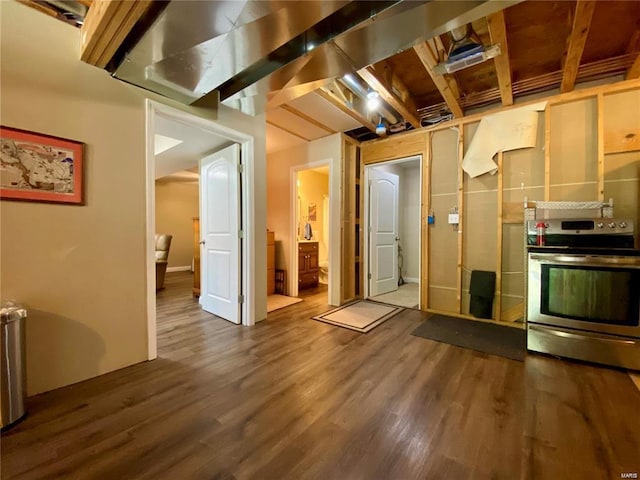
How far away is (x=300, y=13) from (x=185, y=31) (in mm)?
659

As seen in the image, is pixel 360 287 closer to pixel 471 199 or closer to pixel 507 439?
pixel 471 199

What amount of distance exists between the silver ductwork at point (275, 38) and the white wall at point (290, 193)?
183 cm

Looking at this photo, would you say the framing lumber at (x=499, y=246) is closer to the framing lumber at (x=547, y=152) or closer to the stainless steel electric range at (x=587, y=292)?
the framing lumber at (x=547, y=152)

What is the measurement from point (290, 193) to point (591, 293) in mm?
3789

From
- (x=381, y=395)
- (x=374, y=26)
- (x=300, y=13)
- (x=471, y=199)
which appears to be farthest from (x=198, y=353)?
(x=471, y=199)

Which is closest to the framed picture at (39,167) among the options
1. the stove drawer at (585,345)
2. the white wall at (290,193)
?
the white wall at (290,193)

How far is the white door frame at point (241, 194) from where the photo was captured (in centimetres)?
223

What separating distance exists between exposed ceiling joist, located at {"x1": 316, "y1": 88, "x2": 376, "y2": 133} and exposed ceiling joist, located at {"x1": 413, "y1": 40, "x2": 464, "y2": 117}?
3.00ft

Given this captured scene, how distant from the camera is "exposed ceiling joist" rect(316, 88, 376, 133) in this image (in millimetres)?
2790

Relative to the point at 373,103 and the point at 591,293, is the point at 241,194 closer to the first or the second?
the point at 373,103

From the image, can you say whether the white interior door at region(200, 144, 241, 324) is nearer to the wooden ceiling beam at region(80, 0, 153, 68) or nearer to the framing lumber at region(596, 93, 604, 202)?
the wooden ceiling beam at region(80, 0, 153, 68)

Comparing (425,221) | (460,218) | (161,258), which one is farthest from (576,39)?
(161,258)

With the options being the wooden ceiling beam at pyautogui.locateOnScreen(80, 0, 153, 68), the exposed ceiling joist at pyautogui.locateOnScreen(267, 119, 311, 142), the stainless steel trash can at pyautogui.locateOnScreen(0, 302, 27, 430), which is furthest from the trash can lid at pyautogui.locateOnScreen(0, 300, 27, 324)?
the exposed ceiling joist at pyautogui.locateOnScreen(267, 119, 311, 142)

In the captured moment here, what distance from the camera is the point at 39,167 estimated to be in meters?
1.75
